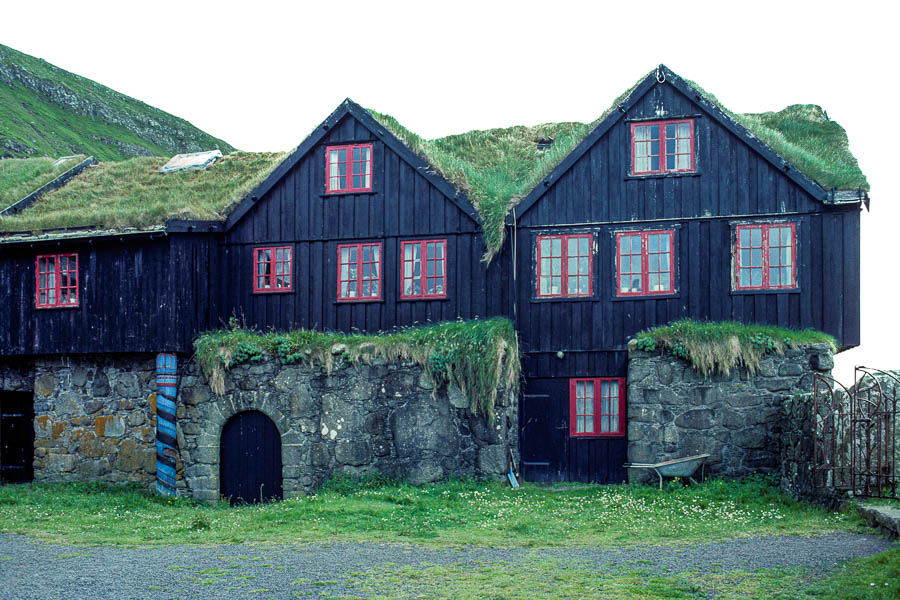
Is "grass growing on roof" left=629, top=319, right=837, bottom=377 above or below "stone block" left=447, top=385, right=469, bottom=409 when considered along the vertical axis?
above

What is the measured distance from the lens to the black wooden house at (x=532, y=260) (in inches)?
882

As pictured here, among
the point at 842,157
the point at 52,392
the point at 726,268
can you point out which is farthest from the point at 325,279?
the point at 842,157

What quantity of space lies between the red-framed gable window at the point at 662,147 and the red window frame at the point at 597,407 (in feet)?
15.8

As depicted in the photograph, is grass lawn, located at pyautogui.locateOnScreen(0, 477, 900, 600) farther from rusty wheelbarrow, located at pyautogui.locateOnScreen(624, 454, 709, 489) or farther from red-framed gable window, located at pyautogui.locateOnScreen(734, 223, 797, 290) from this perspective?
red-framed gable window, located at pyautogui.locateOnScreen(734, 223, 797, 290)

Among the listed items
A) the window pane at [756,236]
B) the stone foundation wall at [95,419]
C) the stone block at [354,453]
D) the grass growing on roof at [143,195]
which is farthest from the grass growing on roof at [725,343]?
the stone foundation wall at [95,419]

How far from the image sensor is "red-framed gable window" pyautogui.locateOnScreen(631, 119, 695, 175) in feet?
75.5

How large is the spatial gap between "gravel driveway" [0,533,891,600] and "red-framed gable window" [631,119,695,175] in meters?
10.4

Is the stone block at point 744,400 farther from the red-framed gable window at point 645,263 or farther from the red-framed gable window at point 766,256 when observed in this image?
the red-framed gable window at point 645,263

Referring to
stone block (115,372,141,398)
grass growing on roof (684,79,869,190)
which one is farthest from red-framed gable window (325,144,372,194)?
grass growing on roof (684,79,869,190)

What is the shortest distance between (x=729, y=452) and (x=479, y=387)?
210 inches

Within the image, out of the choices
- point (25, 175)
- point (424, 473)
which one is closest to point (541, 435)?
point (424, 473)

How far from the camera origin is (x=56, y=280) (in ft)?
82.7

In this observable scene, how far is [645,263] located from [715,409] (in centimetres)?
371

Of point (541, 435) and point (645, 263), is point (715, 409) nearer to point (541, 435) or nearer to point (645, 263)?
point (645, 263)
